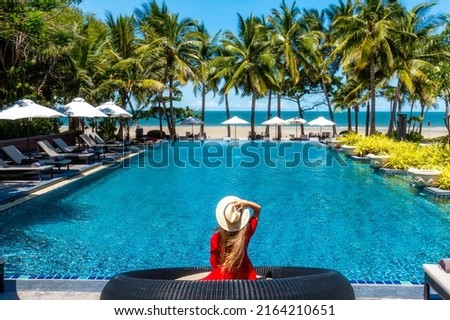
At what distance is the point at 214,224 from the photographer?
30.7ft

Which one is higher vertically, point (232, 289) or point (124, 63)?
point (124, 63)

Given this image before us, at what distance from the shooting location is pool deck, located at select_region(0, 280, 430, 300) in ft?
16.5

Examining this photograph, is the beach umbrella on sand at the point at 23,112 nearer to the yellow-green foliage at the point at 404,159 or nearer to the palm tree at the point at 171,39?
the yellow-green foliage at the point at 404,159

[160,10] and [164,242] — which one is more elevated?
[160,10]

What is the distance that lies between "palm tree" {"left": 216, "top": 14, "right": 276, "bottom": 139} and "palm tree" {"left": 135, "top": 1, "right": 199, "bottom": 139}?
8.00 ft

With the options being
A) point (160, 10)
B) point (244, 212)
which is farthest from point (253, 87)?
point (244, 212)

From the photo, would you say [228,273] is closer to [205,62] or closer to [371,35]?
[371,35]

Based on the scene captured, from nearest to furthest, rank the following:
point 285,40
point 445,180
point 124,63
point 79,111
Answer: point 445,180
point 79,111
point 124,63
point 285,40

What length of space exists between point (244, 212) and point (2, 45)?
60.0ft

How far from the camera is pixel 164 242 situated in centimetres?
807

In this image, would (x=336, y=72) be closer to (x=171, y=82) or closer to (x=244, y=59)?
(x=244, y=59)

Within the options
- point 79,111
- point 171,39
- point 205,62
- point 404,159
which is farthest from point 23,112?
point 205,62

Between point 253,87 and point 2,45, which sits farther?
point 253,87

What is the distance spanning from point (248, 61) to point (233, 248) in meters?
31.2
